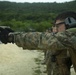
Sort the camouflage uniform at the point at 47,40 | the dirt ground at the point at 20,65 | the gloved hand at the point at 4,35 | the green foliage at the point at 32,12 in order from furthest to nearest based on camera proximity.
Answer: the green foliage at the point at 32,12 < the dirt ground at the point at 20,65 < the gloved hand at the point at 4,35 < the camouflage uniform at the point at 47,40

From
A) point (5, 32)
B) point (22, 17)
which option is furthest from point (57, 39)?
point (22, 17)

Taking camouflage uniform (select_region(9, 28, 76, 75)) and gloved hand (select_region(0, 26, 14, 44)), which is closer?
camouflage uniform (select_region(9, 28, 76, 75))

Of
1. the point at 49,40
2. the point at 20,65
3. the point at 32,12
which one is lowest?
the point at 20,65

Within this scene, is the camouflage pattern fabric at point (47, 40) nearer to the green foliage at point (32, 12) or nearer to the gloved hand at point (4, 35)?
the gloved hand at point (4, 35)

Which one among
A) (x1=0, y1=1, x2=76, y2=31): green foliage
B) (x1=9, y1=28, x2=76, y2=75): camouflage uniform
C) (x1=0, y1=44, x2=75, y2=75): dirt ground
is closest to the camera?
(x1=9, y1=28, x2=76, y2=75): camouflage uniform

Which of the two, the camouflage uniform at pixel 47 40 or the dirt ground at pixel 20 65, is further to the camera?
the dirt ground at pixel 20 65

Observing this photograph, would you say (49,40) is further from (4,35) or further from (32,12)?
(32,12)

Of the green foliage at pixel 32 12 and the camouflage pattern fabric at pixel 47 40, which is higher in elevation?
the green foliage at pixel 32 12

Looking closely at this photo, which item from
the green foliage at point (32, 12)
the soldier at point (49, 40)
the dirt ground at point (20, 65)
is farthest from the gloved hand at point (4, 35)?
Answer: the green foliage at point (32, 12)

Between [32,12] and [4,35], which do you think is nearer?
[4,35]

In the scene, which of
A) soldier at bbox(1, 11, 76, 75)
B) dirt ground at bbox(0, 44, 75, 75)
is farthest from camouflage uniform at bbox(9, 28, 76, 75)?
dirt ground at bbox(0, 44, 75, 75)

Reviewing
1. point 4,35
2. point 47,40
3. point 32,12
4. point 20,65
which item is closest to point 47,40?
point 47,40

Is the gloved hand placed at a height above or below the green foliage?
below

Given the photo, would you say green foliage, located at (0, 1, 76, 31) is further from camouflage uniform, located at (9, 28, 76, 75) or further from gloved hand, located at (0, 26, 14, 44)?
camouflage uniform, located at (9, 28, 76, 75)
